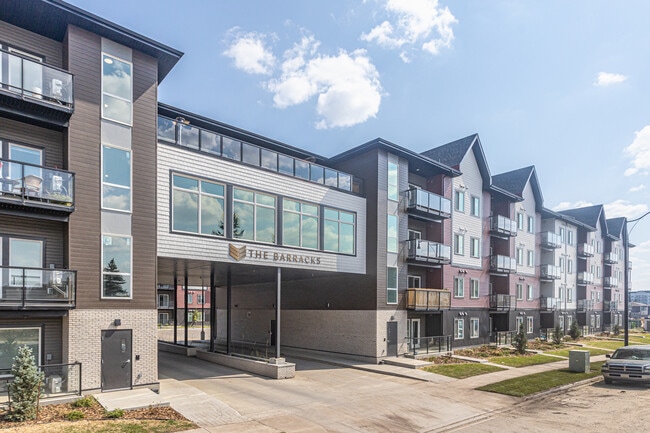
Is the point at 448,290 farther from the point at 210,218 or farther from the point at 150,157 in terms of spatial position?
the point at 150,157

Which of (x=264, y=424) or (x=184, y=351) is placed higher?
(x=264, y=424)

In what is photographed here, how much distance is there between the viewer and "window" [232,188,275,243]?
1888 cm

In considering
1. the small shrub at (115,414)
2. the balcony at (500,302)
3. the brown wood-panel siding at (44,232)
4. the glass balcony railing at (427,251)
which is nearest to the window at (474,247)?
→ the balcony at (500,302)

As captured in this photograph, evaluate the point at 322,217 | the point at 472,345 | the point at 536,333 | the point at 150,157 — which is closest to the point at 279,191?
the point at 322,217

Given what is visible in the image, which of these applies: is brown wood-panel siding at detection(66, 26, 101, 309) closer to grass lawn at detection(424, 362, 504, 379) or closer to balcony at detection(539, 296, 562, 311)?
grass lawn at detection(424, 362, 504, 379)

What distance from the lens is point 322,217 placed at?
22391 mm

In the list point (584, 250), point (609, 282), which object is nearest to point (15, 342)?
point (584, 250)

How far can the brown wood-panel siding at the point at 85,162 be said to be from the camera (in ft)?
46.5

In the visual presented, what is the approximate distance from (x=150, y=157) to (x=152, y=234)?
274 centimetres

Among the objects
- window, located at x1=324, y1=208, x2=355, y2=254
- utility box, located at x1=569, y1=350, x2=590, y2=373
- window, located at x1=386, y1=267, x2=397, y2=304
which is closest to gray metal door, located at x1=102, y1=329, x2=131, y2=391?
window, located at x1=324, y1=208, x2=355, y2=254

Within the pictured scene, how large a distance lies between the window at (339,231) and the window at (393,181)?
9.78 feet

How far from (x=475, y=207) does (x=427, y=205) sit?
6.98m

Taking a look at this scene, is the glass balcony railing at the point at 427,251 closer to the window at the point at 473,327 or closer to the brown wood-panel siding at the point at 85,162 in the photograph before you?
the window at the point at 473,327

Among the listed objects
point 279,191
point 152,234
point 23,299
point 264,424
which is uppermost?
point 279,191
